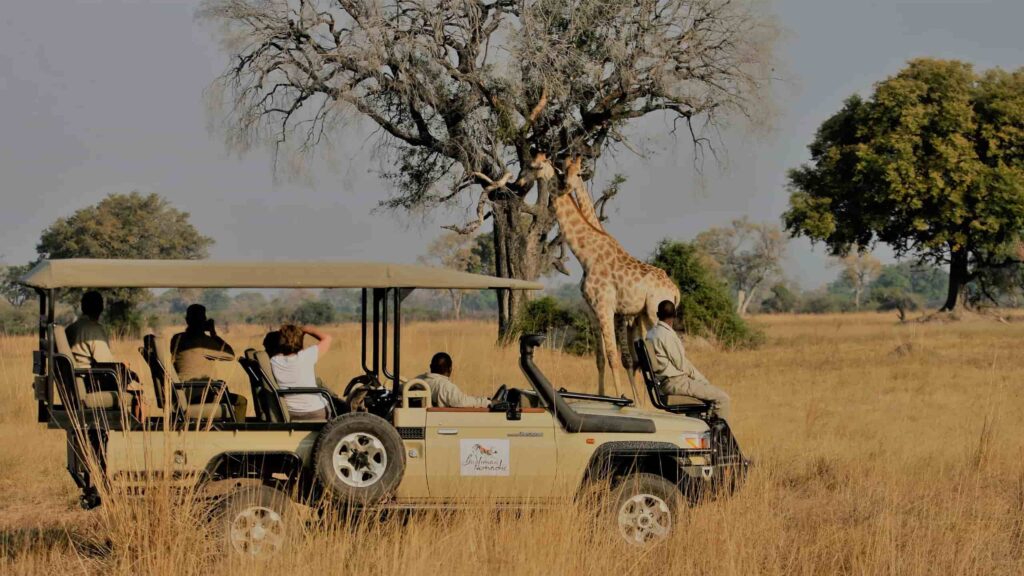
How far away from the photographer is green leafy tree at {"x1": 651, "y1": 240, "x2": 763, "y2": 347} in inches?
997

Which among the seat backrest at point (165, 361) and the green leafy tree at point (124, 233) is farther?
the green leafy tree at point (124, 233)

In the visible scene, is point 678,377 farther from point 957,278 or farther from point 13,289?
point 13,289

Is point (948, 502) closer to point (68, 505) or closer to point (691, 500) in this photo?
point (691, 500)

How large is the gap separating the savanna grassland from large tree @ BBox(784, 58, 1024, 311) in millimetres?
22406

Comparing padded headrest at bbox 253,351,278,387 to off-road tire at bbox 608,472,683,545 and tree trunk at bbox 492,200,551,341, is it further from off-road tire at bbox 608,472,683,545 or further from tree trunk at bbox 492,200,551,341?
tree trunk at bbox 492,200,551,341

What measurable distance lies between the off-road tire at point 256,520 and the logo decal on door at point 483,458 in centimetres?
99

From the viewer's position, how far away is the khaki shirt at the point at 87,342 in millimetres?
8148

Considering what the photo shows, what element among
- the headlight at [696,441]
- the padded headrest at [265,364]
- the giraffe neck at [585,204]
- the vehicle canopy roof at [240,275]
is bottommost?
the headlight at [696,441]

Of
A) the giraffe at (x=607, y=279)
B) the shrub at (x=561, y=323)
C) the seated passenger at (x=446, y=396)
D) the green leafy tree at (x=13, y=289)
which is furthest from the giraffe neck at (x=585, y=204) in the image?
the green leafy tree at (x=13, y=289)

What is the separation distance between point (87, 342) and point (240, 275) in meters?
1.70

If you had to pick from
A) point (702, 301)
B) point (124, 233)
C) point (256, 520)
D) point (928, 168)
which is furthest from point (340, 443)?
point (124, 233)

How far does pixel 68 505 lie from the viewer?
9.34m

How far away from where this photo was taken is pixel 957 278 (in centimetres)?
3991

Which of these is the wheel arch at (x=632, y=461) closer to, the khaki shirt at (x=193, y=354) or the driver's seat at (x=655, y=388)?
the driver's seat at (x=655, y=388)
